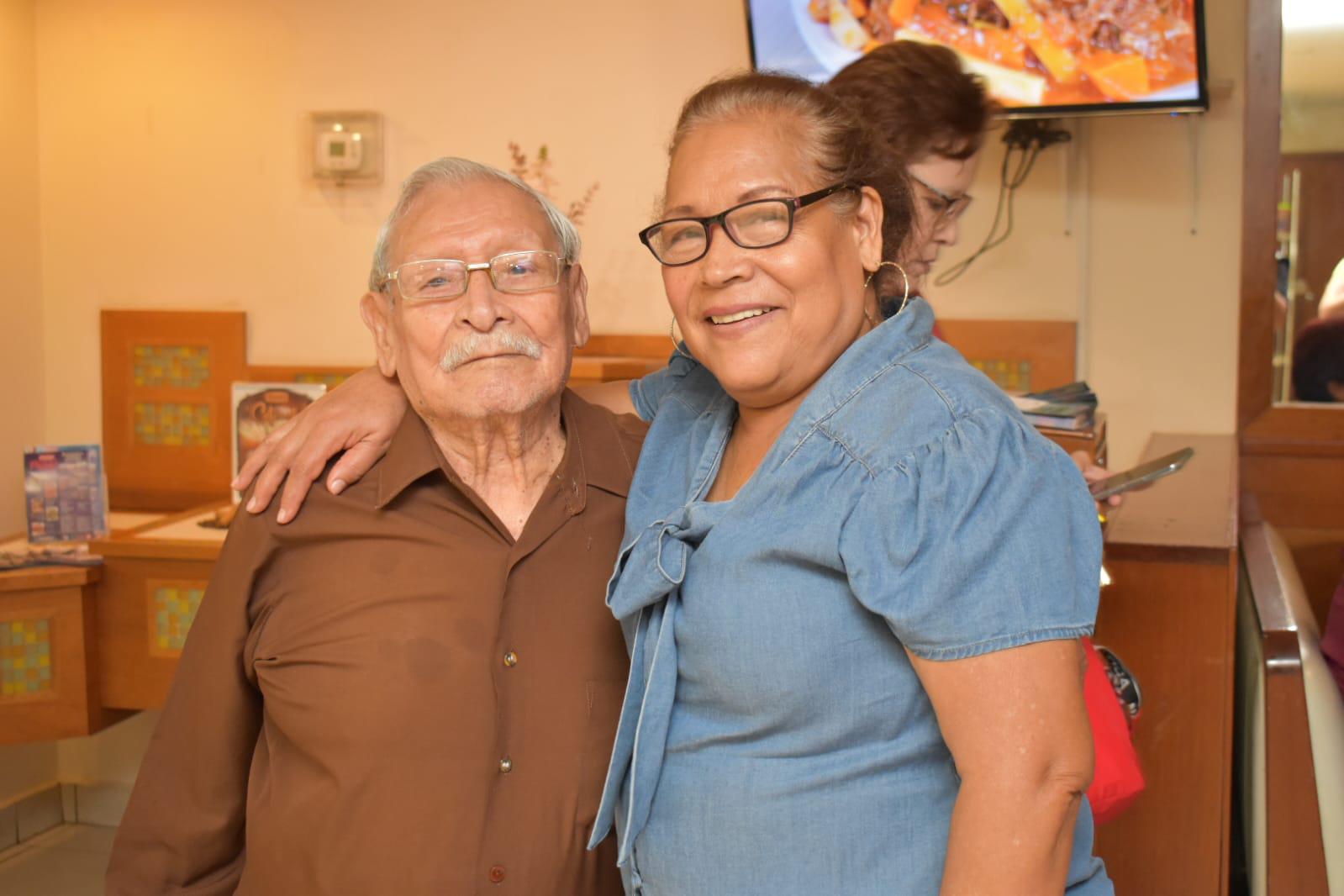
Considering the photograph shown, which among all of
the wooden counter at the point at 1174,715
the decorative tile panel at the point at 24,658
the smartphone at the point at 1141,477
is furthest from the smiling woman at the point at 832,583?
the decorative tile panel at the point at 24,658

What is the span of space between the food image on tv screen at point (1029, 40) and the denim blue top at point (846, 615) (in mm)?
2079

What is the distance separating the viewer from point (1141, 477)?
1.83 metres

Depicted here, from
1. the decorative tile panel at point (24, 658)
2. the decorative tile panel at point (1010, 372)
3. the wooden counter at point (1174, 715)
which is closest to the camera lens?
the wooden counter at point (1174, 715)

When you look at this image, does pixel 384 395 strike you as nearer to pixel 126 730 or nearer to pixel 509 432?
pixel 509 432

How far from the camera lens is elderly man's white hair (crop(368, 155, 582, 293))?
1623 millimetres

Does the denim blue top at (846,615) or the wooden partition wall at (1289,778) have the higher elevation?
the denim blue top at (846,615)

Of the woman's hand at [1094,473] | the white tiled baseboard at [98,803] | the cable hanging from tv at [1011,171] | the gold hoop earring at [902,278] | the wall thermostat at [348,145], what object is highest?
the wall thermostat at [348,145]

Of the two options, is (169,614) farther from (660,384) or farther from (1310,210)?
(1310,210)

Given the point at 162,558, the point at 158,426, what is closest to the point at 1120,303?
the point at 162,558

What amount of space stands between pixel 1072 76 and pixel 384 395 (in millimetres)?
2052

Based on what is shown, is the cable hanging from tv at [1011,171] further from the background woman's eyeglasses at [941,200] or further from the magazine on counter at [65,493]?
the magazine on counter at [65,493]

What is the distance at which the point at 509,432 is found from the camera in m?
1.61

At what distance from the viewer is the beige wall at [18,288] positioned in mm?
3605

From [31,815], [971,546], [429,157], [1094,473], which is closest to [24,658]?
[31,815]
